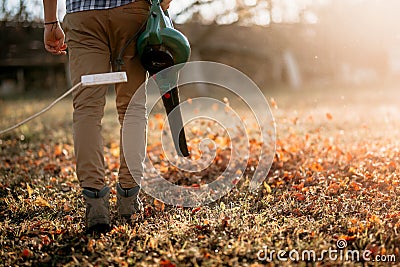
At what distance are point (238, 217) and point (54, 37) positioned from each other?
1.34 meters

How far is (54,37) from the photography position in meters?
2.95

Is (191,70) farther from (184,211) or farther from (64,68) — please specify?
(184,211)

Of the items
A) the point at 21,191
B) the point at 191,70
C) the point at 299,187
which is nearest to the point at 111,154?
the point at 21,191

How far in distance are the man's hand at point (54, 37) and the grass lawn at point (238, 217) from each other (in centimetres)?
95

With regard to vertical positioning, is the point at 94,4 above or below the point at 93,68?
above

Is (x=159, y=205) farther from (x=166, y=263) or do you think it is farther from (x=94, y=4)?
(x=94, y=4)

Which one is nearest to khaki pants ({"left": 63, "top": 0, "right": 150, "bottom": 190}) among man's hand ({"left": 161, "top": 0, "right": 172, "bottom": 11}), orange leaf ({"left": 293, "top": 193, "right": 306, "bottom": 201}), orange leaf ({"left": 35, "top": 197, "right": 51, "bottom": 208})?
man's hand ({"left": 161, "top": 0, "right": 172, "bottom": 11})

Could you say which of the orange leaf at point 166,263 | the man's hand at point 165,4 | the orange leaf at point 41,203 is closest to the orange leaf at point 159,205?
the orange leaf at point 41,203

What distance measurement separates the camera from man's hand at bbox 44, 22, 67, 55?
2904mm

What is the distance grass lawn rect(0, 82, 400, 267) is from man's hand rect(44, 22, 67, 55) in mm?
947

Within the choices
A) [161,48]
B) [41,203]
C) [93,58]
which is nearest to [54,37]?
[93,58]

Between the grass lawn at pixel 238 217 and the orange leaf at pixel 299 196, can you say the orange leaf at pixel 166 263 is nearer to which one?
the grass lawn at pixel 238 217

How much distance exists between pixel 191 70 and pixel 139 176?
16.6 meters

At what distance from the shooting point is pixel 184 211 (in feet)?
10.4
